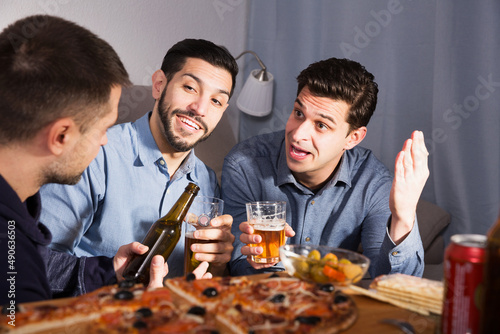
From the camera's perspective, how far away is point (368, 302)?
110 cm

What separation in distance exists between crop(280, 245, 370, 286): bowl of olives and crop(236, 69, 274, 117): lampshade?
7.33ft

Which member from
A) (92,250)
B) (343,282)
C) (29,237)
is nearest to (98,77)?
(29,237)

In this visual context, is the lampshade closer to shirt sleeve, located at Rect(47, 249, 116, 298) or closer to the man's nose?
the man's nose

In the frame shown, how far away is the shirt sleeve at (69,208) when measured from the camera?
191cm

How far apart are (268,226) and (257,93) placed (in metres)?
1.85

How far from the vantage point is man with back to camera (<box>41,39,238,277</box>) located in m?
1.96

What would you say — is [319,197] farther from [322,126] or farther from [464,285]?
[464,285]

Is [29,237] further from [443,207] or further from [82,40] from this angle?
[443,207]

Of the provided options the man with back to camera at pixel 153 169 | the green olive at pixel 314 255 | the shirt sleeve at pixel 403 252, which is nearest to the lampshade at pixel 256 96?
the man with back to camera at pixel 153 169

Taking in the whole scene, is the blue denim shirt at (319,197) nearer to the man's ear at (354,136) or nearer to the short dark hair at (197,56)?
the man's ear at (354,136)

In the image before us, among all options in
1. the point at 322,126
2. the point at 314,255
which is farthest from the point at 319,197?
the point at 314,255

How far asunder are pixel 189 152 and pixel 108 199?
1.46 ft

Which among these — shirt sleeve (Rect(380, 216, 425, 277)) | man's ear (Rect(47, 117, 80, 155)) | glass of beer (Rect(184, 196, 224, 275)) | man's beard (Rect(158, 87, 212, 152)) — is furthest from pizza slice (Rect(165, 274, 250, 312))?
man's beard (Rect(158, 87, 212, 152))

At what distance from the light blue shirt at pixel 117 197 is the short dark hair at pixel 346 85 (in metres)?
0.66
